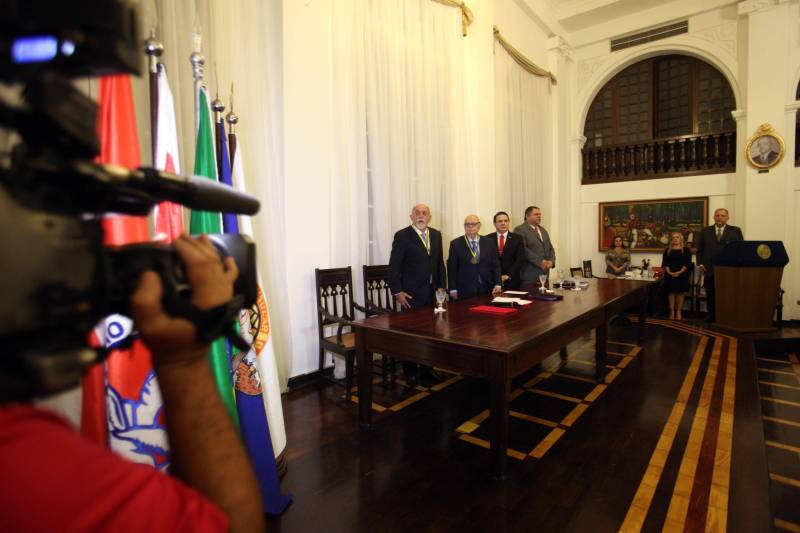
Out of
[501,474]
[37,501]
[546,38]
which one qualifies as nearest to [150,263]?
[37,501]

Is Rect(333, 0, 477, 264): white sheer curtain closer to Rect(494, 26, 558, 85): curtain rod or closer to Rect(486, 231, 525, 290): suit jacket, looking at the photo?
Rect(486, 231, 525, 290): suit jacket

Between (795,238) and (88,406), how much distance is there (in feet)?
27.4

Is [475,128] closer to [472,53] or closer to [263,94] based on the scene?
[472,53]

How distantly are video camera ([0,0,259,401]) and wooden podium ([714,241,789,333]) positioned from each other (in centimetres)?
656

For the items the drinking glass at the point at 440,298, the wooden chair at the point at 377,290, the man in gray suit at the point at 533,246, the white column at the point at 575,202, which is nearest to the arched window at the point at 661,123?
the white column at the point at 575,202

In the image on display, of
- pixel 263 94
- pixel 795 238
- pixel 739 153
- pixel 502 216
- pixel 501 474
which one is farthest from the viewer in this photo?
pixel 739 153

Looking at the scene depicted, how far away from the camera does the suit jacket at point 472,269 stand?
14.5ft

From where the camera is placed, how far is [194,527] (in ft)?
1.52

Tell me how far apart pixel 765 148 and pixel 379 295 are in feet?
20.6

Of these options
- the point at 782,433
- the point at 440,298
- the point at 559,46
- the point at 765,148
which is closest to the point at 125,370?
the point at 440,298

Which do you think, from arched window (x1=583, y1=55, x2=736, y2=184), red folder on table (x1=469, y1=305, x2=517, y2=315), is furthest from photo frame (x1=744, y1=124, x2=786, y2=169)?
red folder on table (x1=469, y1=305, x2=517, y2=315)

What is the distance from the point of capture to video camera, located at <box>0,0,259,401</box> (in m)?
0.35

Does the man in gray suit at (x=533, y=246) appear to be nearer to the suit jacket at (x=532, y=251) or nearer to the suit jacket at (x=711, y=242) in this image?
the suit jacket at (x=532, y=251)

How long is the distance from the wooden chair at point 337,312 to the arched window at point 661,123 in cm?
637
